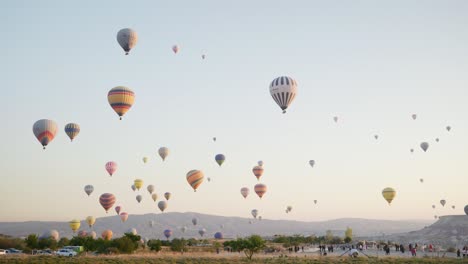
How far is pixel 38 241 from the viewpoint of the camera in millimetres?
72938

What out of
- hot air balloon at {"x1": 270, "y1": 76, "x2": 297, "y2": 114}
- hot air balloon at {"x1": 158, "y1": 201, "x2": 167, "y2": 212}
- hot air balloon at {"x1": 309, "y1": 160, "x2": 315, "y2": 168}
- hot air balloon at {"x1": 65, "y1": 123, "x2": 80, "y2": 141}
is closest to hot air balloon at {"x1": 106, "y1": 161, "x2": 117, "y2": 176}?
hot air balloon at {"x1": 65, "y1": 123, "x2": 80, "y2": 141}

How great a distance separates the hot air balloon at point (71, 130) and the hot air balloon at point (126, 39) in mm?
13565

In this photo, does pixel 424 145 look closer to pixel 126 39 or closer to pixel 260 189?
pixel 260 189

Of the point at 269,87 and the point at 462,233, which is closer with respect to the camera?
the point at 269,87

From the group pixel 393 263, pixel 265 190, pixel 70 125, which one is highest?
pixel 70 125

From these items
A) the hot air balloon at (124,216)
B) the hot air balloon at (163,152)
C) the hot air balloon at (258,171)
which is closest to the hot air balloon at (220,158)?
the hot air balloon at (258,171)

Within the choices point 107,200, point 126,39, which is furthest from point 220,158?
point 126,39

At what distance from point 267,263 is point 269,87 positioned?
71.1 ft

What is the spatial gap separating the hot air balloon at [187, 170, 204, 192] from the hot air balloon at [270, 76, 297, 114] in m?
20.6

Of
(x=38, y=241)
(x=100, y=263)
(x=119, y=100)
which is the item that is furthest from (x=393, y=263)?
(x=38, y=241)

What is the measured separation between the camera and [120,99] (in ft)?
178

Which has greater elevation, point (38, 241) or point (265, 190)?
point (265, 190)

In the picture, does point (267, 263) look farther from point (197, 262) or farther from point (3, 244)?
point (3, 244)

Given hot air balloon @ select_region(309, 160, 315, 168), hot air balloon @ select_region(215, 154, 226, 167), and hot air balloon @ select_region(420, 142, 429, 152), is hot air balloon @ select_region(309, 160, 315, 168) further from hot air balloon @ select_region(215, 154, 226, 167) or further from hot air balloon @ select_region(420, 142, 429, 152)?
hot air balloon @ select_region(420, 142, 429, 152)
